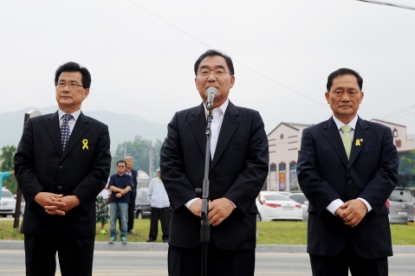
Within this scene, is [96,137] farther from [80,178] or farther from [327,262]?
[327,262]

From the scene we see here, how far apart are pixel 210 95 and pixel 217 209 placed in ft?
2.57

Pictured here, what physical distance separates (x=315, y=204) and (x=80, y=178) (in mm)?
1807

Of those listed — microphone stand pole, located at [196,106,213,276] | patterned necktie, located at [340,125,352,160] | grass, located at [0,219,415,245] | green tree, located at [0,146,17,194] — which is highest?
green tree, located at [0,146,17,194]

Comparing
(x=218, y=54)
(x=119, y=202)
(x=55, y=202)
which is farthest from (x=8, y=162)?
(x=218, y=54)

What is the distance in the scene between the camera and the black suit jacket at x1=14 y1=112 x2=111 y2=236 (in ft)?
15.8

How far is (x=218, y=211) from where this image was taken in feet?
13.8

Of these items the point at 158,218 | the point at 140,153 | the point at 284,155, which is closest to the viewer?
the point at 158,218

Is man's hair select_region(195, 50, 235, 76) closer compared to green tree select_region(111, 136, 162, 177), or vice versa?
man's hair select_region(195, 50, 235, 76)

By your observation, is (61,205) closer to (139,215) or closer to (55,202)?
(55,202)

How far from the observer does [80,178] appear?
195 inches

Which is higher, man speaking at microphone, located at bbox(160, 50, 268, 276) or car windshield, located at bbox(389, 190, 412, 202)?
car windshield, located at bbox(389, 190, 412, 202)

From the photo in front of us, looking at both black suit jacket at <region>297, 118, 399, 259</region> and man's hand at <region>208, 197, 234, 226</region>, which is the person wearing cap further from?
man's hand at <region>208, 197, 234, 226</region>

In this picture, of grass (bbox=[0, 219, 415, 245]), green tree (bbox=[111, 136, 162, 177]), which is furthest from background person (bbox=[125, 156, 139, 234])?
green tree (bbox=[111, 136, 162, 177])

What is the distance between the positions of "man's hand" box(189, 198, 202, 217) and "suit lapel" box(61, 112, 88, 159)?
4.04 feet
